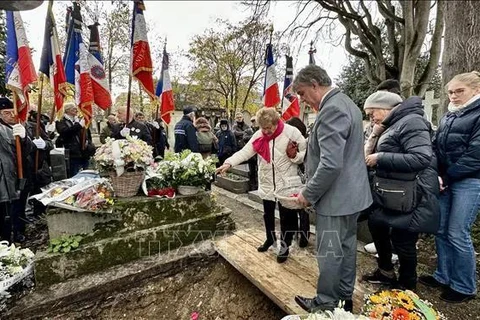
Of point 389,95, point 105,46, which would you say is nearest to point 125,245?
point 389,95

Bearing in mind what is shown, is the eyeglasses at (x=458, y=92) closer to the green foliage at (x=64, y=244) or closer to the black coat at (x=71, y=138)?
the green foliage at (x=64, y=244)

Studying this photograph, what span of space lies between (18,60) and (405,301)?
4.96 metres

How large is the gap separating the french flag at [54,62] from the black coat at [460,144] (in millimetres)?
5192

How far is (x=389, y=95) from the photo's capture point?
7.63ft

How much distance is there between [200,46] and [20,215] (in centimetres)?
1659

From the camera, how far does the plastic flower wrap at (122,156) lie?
3064 mm

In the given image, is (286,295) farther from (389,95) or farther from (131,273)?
(389,95)

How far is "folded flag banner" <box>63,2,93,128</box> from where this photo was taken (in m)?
4.40

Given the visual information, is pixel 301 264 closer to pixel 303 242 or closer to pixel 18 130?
pixel 303 242

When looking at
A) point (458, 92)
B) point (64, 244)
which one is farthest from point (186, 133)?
point (458, 92)

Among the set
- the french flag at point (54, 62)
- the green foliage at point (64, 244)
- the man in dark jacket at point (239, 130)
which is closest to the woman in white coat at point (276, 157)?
the green foliage at point (64, 244)

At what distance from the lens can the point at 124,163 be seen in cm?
310

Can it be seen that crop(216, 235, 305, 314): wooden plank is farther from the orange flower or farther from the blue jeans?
the blue jeans

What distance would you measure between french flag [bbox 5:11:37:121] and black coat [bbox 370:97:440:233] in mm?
4351
